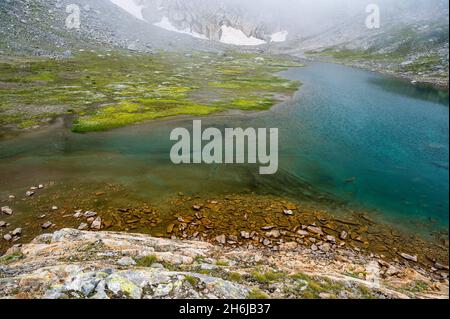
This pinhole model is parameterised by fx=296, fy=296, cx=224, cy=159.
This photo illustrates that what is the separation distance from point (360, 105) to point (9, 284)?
80705mm

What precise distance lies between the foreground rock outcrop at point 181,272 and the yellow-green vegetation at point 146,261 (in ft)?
0.20

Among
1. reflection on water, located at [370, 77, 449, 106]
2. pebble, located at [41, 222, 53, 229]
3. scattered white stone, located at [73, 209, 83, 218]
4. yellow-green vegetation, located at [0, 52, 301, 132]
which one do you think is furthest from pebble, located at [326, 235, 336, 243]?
reflection on water, located at [370, 77, 449, 106]

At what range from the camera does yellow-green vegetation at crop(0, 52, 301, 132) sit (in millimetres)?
59750

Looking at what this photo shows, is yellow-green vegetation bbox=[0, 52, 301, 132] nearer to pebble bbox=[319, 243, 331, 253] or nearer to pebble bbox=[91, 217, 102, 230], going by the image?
pebble bbox=[91, 217, 102, 230]

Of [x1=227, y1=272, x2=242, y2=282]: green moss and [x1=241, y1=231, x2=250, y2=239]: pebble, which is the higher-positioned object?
[x1=227, y1=272, x2=242, y2=282]: green moss

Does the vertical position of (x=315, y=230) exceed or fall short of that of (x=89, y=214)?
it falls short

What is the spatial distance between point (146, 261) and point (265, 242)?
11039mm

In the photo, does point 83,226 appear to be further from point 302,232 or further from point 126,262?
point 302,232

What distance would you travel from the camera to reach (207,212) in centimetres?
3000

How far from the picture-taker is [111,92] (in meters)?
81.6

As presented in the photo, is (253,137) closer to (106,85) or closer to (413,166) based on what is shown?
(413,166)

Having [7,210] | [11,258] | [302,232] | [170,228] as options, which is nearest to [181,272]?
[170,228]

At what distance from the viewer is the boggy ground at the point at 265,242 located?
17.9 meters

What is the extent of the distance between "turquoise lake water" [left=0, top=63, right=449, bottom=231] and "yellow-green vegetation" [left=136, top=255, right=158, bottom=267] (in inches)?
568
